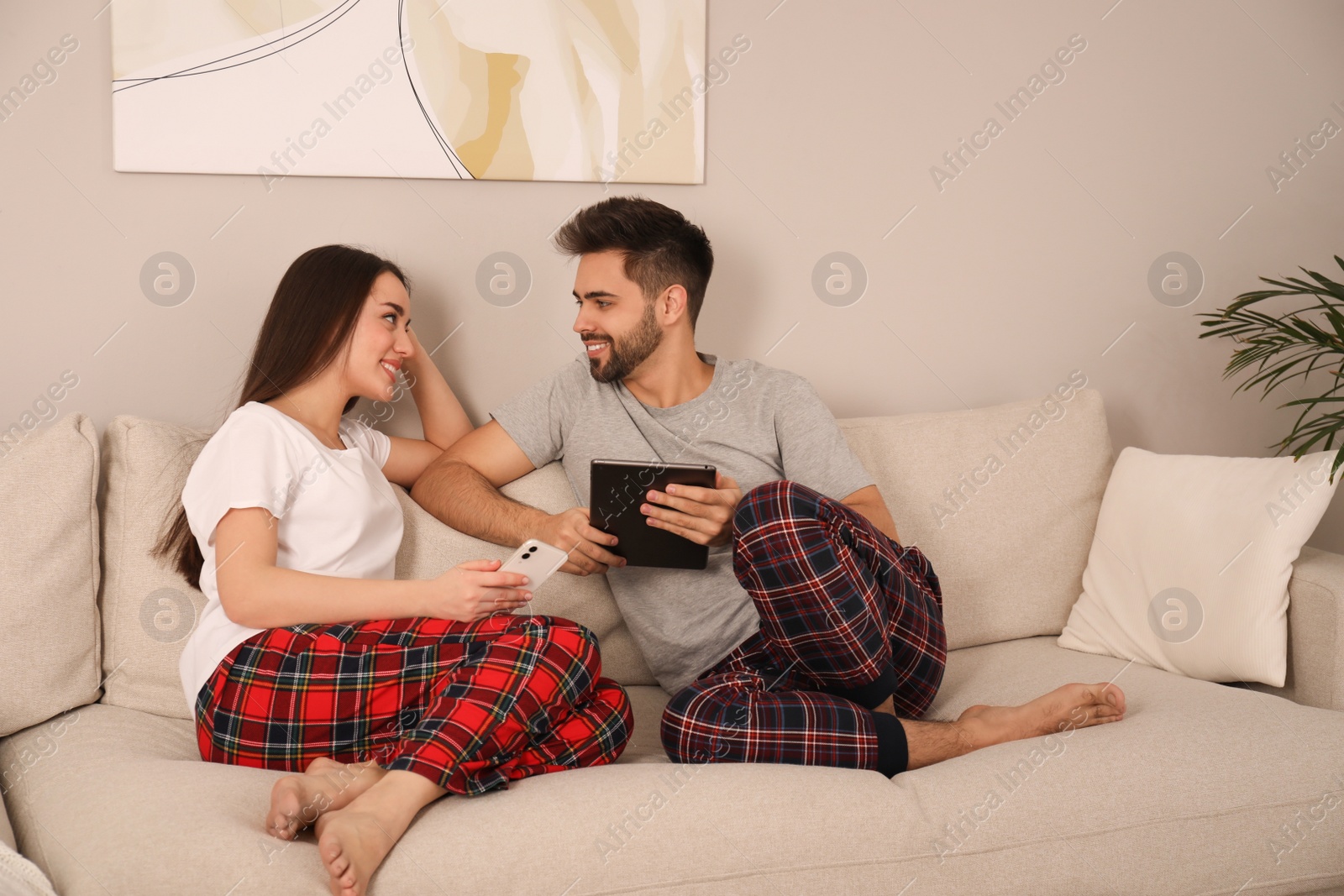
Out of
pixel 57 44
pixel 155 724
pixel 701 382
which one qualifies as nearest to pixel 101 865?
pixel 155 724

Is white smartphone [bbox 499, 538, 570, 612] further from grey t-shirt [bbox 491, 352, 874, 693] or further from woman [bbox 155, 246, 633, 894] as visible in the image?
grey t-shirt [bbox 491, 352, 874, 693]

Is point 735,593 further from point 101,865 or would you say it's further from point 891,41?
point 891,41

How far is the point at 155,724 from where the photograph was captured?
4.80ft

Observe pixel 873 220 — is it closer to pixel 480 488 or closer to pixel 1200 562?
pixel 1200 562

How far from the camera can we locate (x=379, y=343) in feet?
5.30

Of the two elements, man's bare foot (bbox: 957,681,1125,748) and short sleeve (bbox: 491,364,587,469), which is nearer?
man's bare foot (bbox: 957,681,1125,748)

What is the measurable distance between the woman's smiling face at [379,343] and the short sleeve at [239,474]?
8.2 inches

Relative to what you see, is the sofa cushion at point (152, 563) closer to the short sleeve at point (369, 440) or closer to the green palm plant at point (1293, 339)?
the short sleeve at point (369, 440)

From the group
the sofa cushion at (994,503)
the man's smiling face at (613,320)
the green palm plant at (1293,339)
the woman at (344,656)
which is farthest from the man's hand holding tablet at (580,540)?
the green palm plant at (1293,339)

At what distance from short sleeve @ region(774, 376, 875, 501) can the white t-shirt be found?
764 mm

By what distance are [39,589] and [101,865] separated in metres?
0.60

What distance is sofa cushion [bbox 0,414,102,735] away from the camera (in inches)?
55.8

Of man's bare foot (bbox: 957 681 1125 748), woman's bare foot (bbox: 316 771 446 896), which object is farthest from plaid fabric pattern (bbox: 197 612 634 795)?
man's bare foot (bbox: 957 681 1125 748)

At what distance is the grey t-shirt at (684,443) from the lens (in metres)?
1.70
